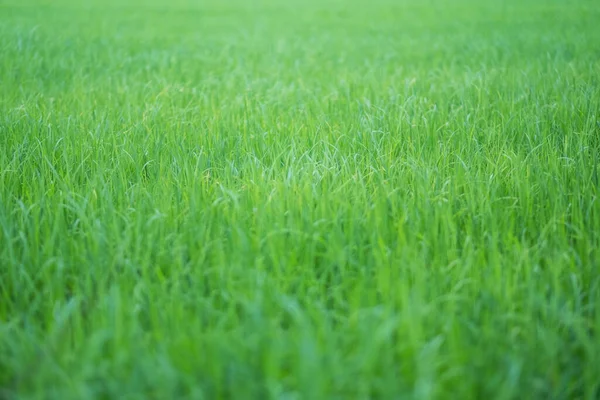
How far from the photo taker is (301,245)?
2.14 m

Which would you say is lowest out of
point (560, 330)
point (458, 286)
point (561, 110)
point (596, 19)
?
point (560, 330)

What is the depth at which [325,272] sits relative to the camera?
6.40 feet

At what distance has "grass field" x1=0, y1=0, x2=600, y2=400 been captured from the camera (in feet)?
4.80

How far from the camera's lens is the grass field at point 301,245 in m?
1.46

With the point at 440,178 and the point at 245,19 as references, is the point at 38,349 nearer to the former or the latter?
the point at 440,178

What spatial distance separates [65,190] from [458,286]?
1.93m

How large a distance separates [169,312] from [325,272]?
1.92ft

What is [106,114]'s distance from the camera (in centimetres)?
412

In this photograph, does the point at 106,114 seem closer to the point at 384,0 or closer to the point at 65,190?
the point at 65,190

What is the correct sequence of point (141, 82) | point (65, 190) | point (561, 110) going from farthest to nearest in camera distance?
point (141, 82) → point (561, 110) → point (65, 190)

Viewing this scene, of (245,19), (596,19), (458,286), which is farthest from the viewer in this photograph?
(245,19)

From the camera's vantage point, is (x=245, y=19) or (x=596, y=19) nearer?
(x=596, y=19)

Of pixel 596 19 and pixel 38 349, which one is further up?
pixel 596 19

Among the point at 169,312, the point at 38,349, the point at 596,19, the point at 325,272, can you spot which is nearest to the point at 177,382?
the point at 169,312
